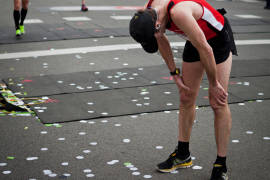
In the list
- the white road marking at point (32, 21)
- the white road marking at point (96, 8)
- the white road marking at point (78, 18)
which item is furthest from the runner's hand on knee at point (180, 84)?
the white road marking at point (96, 8)

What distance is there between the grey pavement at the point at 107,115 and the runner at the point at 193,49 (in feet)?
1.07

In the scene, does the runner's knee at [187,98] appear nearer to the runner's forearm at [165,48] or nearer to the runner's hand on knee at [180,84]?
the runner's hand on knee at [180,84]

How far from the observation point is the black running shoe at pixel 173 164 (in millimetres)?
4418

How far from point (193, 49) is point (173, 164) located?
1.09m

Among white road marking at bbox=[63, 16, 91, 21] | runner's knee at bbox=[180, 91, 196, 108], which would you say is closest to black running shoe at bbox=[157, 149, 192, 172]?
runner's knee at bbox=[180, 91, 196, 108]

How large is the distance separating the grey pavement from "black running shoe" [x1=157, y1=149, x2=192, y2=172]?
0.20 ft

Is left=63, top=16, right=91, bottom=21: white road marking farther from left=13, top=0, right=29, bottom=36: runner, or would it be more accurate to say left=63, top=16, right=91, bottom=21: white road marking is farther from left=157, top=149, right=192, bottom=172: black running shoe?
left=157, top=149, right=192, bottom=172: black running shoe

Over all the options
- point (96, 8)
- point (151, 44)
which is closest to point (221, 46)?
point (151, 44)

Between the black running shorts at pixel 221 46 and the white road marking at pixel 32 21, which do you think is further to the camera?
the white road marking at pixel 32 21

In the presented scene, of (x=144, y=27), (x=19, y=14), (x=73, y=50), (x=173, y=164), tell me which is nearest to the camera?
(x=144, y=27)

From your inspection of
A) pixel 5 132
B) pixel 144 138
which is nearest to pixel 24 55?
pixel 5 132

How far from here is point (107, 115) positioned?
5945 mm

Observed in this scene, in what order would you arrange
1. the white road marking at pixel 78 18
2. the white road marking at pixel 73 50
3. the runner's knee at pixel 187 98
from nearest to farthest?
the runner's knee at pixel 187 98, the white road marking at pixel 73 50, the white road marking at pixel 78 18

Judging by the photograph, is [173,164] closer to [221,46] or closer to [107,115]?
[221,46]
